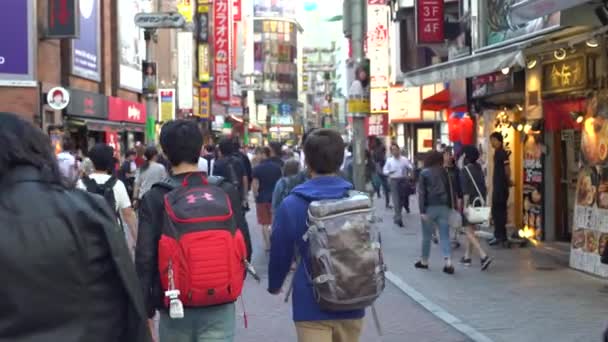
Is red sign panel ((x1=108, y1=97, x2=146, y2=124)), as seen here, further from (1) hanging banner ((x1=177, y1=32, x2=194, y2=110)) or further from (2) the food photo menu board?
(2) the food photo menu board

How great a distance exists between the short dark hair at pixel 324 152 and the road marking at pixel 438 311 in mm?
3609

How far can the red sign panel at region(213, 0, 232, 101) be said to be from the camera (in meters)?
50.5

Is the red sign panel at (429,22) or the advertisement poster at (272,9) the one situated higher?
the advertisement poster at (272,9)

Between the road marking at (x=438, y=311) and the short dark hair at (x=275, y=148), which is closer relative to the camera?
the road marking at (x=438, y=311)

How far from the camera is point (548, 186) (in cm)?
1402

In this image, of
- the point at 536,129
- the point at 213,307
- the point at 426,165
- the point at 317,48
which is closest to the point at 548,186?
the point at 536,129

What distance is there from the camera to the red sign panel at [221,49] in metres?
50.5

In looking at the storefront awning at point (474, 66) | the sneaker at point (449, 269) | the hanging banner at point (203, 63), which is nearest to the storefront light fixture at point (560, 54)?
the storefront awning at point (474, 66)

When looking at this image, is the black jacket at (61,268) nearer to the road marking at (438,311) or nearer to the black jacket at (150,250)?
the black jacket at (150,250)

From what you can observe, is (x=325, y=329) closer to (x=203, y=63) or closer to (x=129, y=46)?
(x=129, y=46)

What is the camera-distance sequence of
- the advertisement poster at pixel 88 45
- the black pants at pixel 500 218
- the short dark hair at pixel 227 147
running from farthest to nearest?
the advertisement poster at pixel 88 45, the short dark hair at pixel 227 147, the black pants at pixel 500 218

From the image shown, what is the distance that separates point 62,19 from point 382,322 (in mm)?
17738

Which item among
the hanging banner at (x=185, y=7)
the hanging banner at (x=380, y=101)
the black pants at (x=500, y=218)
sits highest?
the hanging banner at (x=185, y=7)

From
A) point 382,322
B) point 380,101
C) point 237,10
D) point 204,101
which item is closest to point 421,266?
point 382,322
